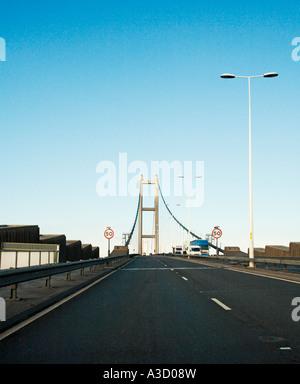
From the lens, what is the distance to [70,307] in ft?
31.3

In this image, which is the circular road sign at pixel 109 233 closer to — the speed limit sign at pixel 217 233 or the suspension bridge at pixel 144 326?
the speed limit sign at pixel 217 233

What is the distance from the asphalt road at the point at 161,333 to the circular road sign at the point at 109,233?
664 inches

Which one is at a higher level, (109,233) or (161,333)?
(109,233)

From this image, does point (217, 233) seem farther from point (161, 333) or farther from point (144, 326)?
point (161, 333)

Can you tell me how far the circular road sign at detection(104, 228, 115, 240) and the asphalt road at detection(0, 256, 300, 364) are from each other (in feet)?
55.3

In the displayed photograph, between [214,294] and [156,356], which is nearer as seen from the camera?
[156,356]

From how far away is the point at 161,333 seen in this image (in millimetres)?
6656

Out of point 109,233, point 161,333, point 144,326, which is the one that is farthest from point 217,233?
point 161,333

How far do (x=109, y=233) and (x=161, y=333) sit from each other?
71.0ft

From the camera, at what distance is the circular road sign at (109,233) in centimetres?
2784

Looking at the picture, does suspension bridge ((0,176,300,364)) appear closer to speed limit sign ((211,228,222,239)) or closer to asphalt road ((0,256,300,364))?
asphalt road ((0,256,300,364))
